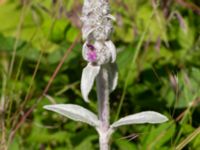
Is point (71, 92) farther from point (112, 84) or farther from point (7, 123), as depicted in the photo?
point (112, 84)

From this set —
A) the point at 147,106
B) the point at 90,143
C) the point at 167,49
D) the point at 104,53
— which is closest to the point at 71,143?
the point at 90,143

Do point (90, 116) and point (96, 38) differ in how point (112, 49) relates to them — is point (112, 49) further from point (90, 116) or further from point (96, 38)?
point (90, 116)

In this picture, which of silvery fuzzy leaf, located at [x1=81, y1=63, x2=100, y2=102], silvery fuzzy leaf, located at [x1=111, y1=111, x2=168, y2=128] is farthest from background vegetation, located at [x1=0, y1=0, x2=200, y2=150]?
silvery fuzzy leaf, located at [x1=81, y1=63, x2=100, y2=102]

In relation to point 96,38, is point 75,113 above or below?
below

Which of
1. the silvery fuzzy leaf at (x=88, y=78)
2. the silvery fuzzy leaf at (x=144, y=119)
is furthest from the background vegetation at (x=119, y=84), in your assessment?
the silvery fuzzy leaf at (x=88, y=78)

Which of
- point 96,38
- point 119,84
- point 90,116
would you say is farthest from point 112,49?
point 119,84

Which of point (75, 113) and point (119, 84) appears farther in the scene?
point (119, 84)

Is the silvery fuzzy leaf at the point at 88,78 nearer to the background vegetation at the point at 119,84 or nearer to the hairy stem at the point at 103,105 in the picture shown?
the hairy stem at the point at 103,105
